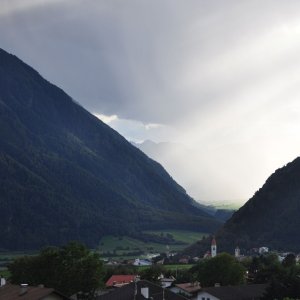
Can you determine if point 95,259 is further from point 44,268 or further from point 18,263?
point 18,263

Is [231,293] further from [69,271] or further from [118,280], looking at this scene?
[118,280]

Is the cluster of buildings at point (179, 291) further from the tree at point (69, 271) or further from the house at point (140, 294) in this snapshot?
the tree at point (69, 271)

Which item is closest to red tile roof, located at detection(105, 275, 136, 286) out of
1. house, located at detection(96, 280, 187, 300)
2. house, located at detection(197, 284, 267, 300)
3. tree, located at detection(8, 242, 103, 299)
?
tree, located at detection(8, 242, 103, 299)

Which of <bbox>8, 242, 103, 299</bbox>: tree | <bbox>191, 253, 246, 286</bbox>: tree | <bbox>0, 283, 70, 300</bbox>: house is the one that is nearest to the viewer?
<bbox>0, 283, 70, 300</bbox>: house

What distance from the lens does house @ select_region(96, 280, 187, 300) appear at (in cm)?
7675

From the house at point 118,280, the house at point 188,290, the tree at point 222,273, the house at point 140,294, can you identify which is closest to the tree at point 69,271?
the house at point 140,294

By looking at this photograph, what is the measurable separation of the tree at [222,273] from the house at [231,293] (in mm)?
15673

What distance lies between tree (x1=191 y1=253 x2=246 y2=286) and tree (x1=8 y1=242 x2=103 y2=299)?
2742 cm

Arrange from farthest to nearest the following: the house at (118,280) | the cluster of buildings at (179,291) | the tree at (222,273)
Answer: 1. the house at (118,280)
2. the tree at (222,273)
3. the cluster of buildings at (179,291)

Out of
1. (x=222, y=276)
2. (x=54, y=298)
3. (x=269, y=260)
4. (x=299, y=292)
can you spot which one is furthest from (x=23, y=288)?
(x=269, y=260)

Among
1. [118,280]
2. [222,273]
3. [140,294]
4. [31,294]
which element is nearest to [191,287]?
[222,273]

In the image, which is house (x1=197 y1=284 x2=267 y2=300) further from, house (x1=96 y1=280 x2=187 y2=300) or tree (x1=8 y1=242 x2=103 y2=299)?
tree (x1=8 y1=242 x2=103 y2=299)

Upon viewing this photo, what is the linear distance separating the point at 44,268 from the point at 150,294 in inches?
→ 753

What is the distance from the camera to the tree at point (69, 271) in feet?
283
